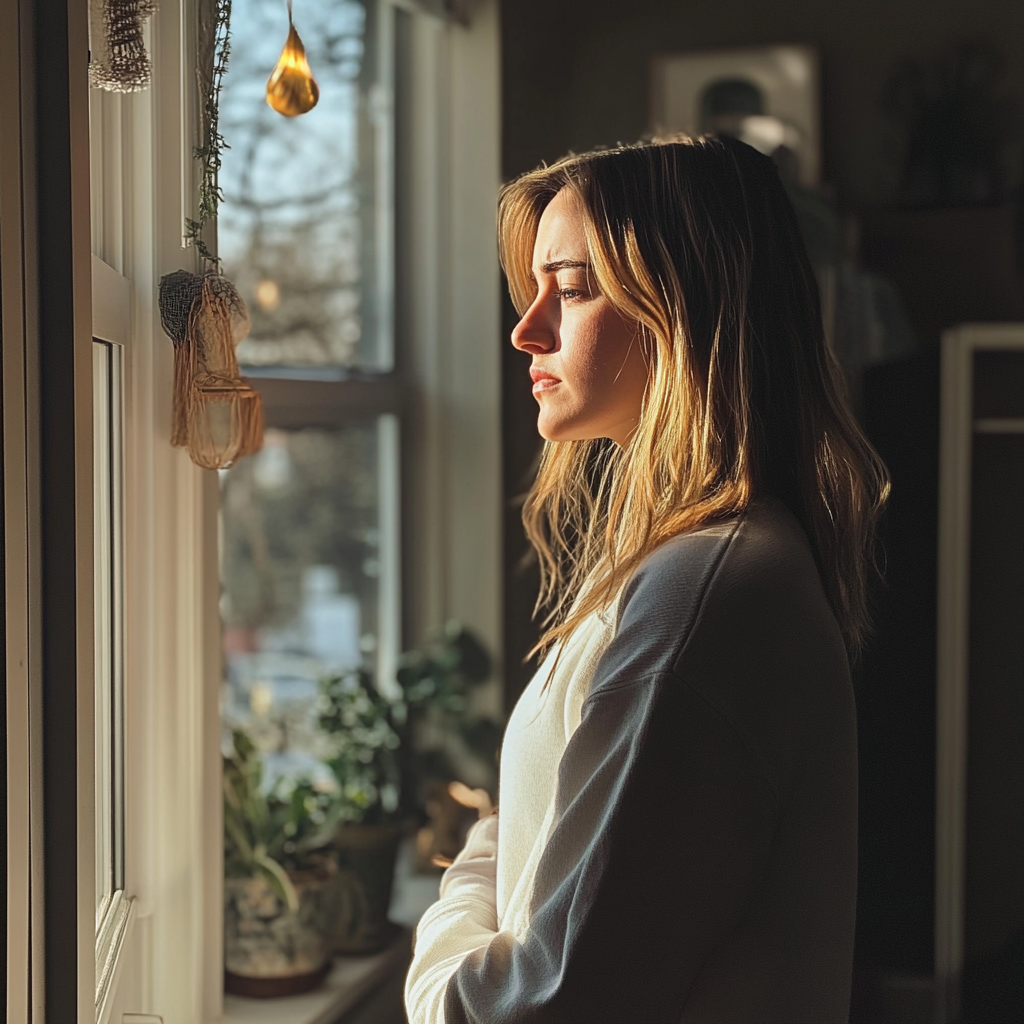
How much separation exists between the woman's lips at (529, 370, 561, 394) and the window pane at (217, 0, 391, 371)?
3.66 ft

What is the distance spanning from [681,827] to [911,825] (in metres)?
1.90

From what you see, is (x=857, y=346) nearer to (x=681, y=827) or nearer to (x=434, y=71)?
(x=434, y=71)

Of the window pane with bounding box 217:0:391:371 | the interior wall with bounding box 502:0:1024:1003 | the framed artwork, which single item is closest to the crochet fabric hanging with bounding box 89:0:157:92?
the window pane with bounding box 217:0:391:371

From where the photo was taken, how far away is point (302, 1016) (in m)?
1.79

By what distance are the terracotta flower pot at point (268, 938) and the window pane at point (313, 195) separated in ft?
2.90

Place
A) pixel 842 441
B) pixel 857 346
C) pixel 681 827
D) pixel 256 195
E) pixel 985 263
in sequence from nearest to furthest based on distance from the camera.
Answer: pixel 681 827
pixel 842 441
pixel 256 195
pixel 857 346
pixel 985 263

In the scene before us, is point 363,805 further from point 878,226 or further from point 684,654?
point 878,226

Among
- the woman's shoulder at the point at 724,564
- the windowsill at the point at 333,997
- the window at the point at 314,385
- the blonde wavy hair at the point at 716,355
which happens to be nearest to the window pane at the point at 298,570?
the window at the point at 314,385

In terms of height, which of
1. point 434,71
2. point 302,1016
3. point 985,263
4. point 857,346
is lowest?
point 302,1016

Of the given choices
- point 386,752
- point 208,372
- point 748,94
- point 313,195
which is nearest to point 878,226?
point 748,94

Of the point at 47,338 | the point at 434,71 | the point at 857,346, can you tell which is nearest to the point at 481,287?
the point at 434,71

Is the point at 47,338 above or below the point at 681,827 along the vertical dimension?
above

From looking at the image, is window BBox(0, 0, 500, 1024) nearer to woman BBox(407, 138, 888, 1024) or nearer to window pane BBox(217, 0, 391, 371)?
window pane BBox(217, 0, 391, 371)

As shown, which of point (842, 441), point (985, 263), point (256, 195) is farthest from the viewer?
point (985, 263)
